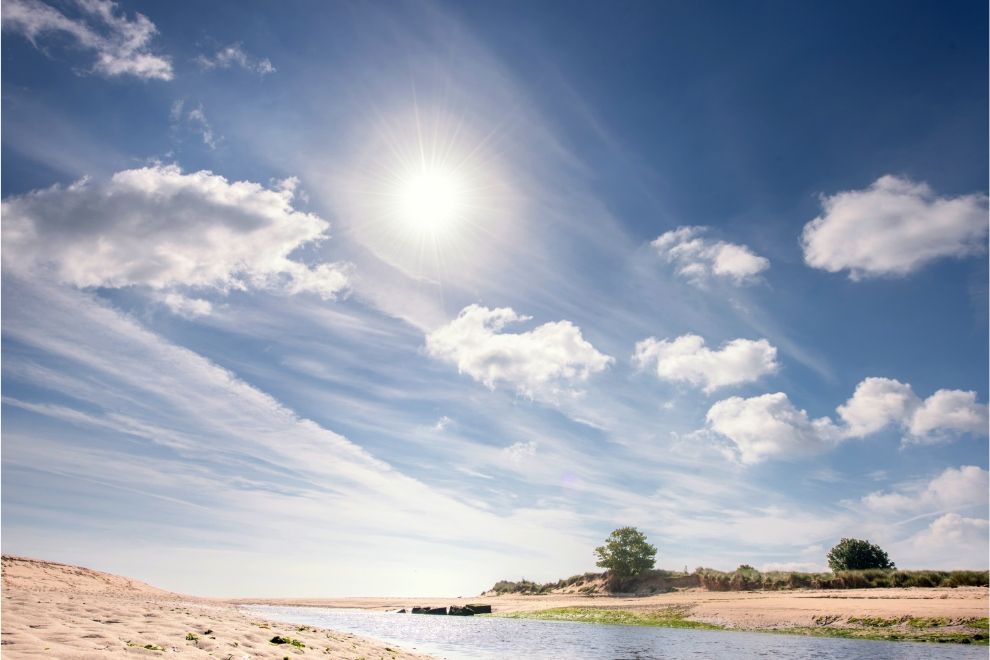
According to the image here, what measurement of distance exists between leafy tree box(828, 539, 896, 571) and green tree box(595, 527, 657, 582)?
21577 mm

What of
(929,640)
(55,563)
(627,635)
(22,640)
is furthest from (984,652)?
(55,563)

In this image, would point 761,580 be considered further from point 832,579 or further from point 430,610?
point 430,610

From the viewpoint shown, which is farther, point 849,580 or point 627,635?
point 849,580

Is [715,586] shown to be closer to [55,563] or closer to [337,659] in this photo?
[337,659]

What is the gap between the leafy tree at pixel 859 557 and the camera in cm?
6153

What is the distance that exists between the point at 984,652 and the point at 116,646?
33621mm

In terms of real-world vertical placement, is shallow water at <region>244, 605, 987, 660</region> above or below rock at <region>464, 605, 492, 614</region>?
above

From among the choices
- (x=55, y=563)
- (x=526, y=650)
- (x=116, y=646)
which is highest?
(x=116, y=646)

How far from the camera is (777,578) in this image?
54875mm

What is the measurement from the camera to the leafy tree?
61.5 m

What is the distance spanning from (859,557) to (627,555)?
26693 mm

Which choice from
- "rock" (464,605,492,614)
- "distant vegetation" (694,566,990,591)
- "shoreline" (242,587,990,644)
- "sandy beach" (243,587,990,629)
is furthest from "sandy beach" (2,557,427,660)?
"distant vegetation" (694,566,990,591)

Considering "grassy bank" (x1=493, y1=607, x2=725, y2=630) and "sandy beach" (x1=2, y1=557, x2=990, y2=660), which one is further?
"grassy bank" (x1=493, y1=607, x2=725, y2=630)

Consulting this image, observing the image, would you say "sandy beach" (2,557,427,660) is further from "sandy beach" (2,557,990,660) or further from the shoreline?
the shoreline
